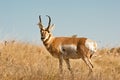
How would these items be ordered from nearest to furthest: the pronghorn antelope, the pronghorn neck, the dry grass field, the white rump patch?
1. the dry grass field
2. the pronghorn antelope
3. the white rump patch
4. the pronghorn neck

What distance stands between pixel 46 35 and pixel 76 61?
8.51 ft

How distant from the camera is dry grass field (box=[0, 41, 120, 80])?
24.5 feet

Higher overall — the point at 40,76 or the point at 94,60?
the point at 40,76

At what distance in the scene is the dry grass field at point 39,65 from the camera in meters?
7.48

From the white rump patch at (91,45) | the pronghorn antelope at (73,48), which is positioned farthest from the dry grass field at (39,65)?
the white rump patch at (91,45)

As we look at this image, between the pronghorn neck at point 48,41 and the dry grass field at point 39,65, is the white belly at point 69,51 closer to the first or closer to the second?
the dry grass field at point 39,65

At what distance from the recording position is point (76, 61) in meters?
16.2

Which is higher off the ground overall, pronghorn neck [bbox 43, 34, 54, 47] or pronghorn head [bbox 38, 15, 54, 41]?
pronghorn head [bbox 38, 15, 54, 41]

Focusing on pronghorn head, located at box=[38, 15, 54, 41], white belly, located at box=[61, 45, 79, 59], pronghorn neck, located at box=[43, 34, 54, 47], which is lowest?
white belly, located at box=[61, 45, 79, 59]

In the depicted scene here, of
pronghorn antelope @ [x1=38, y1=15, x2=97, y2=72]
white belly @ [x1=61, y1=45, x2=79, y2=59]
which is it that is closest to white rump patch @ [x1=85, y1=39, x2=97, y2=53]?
pronghorn antelope @ [x1=38, y1=15, x2=97, y2=72]

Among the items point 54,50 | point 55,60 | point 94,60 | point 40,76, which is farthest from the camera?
point 94,60

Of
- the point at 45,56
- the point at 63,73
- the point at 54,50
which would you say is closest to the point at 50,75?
the point at 63,73

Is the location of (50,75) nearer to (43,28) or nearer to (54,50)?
(54,50)

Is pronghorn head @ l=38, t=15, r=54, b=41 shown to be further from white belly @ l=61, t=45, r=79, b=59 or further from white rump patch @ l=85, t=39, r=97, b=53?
white rump patch @ l=85, t=39, r=97, b=53
